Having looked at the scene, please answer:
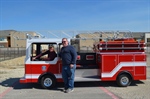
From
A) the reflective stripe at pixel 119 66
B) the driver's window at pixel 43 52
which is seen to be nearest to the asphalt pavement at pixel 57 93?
the reflective stripe at pixel 119 66

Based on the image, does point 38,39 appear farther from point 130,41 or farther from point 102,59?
point 130,41

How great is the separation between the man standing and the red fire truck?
2.12 ft

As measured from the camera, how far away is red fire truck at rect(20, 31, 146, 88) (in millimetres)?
8844

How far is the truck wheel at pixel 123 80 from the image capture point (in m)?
9.10

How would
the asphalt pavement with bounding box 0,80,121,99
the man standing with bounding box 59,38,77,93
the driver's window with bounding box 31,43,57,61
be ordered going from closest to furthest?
the asphalt pavement with bounding box 0,80,121,99
the man standing with bounding box 59,38,77,93
the driver's window with bounding box 31,43,57,61

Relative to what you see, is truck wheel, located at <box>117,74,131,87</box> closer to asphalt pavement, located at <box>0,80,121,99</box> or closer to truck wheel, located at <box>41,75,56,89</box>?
asphalt pavement, located at <box>0,80,121,99</box>

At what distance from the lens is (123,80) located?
30.0ft

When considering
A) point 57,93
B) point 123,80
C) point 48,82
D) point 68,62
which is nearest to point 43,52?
point 48,82

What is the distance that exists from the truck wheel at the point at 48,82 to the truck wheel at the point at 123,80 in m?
2.74

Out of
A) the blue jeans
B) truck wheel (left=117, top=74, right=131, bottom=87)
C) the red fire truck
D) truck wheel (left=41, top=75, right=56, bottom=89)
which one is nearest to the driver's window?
the red fire truck

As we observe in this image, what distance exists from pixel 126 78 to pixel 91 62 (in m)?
1.76

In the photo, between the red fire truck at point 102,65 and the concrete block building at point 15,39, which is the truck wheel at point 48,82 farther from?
the concrete block building at point 15,39

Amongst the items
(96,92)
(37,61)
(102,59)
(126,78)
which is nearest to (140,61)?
(126,78)

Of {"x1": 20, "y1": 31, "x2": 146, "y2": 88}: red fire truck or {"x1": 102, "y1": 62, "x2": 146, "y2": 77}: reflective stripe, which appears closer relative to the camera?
{"x1": 20, "y1": 31, "x2": 146, "y2": 88}: red fire truck
